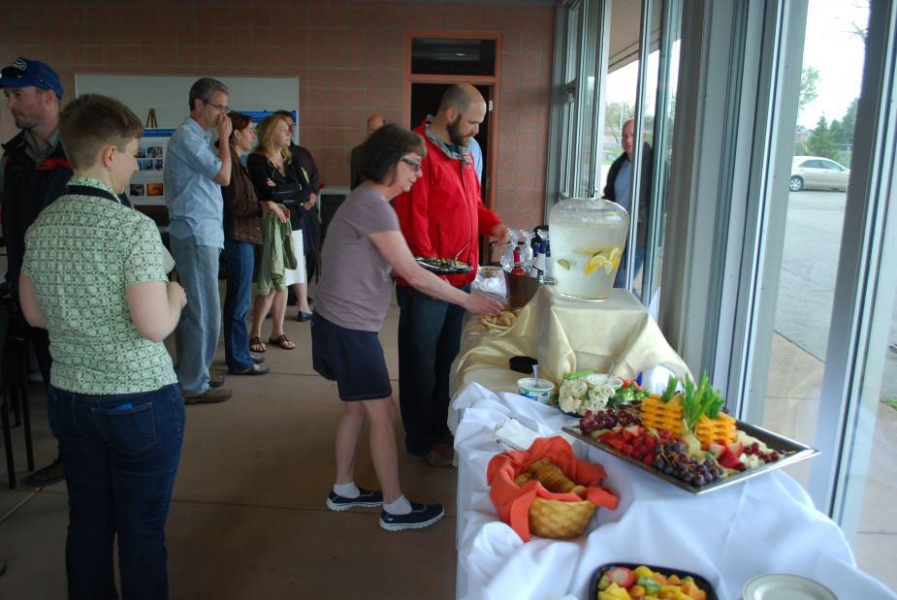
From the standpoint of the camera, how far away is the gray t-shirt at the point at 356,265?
2.14 meters

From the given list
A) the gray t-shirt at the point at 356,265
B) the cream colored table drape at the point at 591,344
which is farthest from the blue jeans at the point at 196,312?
the cream colored table drape at the point at 591,344

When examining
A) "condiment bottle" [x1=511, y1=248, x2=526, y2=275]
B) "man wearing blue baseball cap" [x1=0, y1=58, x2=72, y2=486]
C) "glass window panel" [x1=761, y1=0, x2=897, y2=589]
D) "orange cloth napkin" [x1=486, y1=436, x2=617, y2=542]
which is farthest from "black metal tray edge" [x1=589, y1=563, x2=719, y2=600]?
"man wearing blue baseball cap" [x1=0, y1=58, x2=72, y2=486]

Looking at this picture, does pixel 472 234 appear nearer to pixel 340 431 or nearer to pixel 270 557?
pixel 340 431

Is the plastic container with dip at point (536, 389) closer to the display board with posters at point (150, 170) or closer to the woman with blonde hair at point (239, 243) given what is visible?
the woman with blonde hair at point (239, 243)

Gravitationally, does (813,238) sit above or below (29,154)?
below

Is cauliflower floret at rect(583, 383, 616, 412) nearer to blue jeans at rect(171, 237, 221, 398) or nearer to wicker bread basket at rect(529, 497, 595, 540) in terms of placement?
wicker bread basket at rect(529, 497, 595, 540)

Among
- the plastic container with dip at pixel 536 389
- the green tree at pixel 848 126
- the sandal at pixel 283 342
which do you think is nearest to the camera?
the green tree at pixel 848 126

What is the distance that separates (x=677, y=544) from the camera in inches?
49.2

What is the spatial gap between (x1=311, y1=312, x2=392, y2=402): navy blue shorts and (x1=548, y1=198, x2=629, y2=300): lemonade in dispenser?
618mm

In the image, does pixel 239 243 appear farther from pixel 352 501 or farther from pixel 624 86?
pixel 624 86

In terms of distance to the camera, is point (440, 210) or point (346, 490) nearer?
point (346, 490)

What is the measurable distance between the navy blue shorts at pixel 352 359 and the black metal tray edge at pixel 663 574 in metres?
1.18

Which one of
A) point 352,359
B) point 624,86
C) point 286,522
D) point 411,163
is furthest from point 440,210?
point 624,86

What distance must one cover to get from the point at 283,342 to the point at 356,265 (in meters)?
2.67
